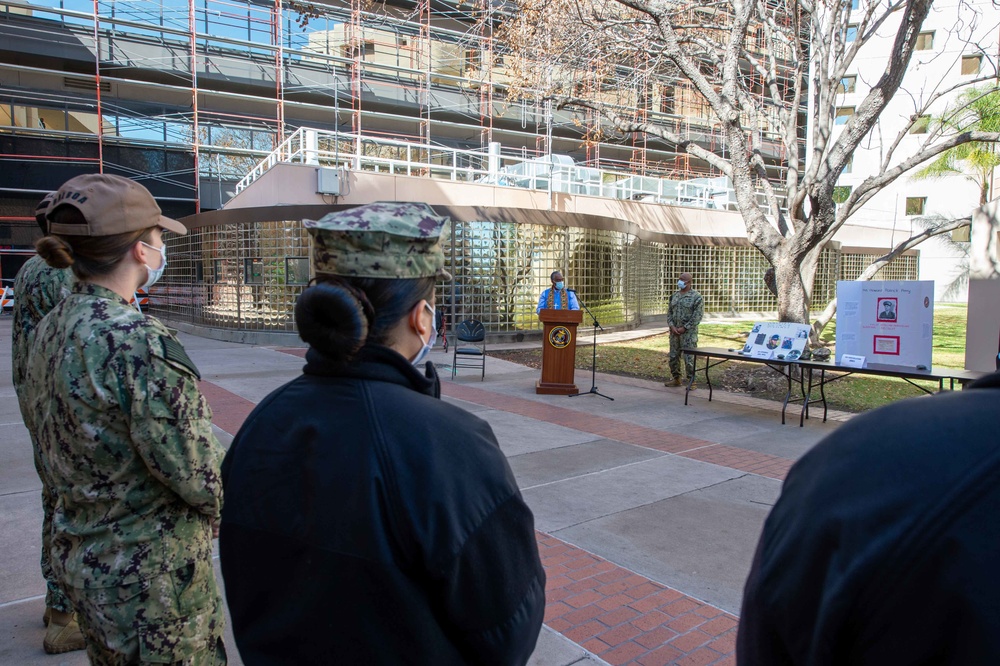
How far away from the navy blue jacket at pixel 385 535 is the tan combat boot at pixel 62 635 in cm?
228

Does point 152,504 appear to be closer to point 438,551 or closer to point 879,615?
point 438,551

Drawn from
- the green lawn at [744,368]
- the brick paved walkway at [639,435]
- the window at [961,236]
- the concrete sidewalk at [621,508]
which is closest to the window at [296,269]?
the green lawn at [744,368]

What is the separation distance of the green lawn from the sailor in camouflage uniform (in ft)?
29.3

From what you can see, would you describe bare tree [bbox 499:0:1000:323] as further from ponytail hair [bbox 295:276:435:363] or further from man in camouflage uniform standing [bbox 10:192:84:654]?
ponytail hair [bbox 295:276:435:363]

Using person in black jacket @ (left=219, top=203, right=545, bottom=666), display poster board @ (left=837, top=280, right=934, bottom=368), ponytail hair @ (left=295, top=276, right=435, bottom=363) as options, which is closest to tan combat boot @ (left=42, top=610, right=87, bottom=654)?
person in black jacket @ (left=219, top=203, right=545, bottom=666)

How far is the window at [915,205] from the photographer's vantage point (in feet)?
121

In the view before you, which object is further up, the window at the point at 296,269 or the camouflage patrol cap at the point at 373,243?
the window at the point at 296,269

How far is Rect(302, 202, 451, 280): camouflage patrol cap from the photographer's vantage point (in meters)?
1.35

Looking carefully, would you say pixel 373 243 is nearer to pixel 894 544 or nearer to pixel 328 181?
pixel 894 544

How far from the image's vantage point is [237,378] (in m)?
10.7

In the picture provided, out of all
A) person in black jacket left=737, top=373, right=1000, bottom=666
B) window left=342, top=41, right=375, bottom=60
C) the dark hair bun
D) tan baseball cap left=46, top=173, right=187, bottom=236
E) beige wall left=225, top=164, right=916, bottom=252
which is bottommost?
person in black jacket left=737, top=373, right=1000, bottom=666

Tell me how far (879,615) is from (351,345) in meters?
0.94

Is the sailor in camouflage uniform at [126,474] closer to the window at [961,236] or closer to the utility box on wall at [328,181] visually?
the utility box on wall at [328,181]

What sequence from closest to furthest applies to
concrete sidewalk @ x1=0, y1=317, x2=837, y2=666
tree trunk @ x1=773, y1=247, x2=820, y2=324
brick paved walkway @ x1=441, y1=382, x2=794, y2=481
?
1. concrete sidewalk @ x1=0, y1=317, x2=837, y2=666
2. brick paved walkway @ x1=441, y1=382, x2=794, y2=481
3. tree trunk @ x1=773, y1=247, x2=820, y2=324
